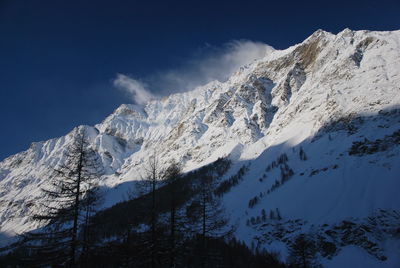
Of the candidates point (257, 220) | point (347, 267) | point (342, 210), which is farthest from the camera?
point (257, 220)

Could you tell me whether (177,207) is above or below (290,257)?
above

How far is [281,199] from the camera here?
103750mm

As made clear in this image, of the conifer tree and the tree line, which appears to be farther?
the tree line

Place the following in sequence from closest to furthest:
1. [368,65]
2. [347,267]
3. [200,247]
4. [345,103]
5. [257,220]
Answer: [200,247] → [347,267] → [257,220] → [345,103] → [368,65]

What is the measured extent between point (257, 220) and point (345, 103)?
94.4 metres

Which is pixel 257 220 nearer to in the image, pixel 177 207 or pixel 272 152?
pixel 272 152

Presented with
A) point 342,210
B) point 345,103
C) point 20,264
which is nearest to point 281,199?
point 342,210

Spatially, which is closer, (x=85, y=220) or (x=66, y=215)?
(x=66, y=215)

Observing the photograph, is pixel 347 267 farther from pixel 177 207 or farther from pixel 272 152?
pixel 272 152

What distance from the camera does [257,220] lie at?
9944 centimetres

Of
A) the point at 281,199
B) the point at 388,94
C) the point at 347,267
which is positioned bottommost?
the point at 347,267

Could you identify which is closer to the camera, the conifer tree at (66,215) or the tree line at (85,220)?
the conifer tree at (66,215)

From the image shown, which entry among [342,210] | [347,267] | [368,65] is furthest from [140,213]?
[368,65]

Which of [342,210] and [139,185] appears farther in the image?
[342,210]
